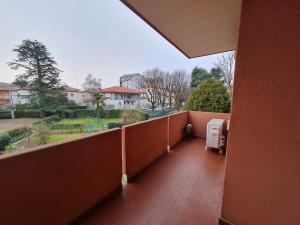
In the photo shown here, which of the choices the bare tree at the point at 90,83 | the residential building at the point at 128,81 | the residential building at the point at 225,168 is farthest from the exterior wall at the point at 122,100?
the residential building at the point at 225,168

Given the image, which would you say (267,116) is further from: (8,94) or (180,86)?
(8,94)

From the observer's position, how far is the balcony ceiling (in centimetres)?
192

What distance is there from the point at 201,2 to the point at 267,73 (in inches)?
55.5

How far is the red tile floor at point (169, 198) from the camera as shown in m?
1.70

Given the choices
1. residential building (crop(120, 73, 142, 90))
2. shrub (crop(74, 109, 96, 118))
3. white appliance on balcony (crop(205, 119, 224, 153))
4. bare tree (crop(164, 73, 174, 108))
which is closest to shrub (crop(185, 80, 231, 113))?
white appliance on balcony (crop(205, 119, 224, 153))

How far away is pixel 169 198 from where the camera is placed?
6.79 ft

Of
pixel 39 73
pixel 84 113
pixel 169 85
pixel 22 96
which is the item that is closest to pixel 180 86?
pixel 169 85

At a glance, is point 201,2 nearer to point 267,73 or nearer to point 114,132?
point 267,73

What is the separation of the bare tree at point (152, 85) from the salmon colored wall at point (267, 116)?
44.0ft

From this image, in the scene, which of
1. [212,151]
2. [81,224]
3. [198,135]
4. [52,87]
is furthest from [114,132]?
[52,87]

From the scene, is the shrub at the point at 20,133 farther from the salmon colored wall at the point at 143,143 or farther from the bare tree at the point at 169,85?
the bare tree at the point at 169,85

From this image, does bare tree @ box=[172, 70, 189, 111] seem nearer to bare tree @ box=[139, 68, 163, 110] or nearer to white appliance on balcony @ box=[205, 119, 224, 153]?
bare tree @ box=[139, 68, 163, 110]

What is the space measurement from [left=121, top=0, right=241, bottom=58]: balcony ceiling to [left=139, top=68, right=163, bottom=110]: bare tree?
11195 millimetres

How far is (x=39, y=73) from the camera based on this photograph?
1434cm
